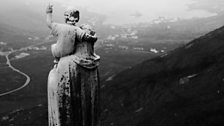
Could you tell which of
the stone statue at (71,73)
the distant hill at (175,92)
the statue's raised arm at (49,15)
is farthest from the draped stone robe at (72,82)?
the distant hill at (175,92)

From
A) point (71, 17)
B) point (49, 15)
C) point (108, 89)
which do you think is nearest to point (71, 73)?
point (71, 17)

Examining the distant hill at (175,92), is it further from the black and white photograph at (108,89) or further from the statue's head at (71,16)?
the statue's head at (71,16)

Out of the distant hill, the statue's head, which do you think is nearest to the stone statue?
the statue's head

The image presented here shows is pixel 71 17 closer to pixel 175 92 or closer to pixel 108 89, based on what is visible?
pixel 175 92

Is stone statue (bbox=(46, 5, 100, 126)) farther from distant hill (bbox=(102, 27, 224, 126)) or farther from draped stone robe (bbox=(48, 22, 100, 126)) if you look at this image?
distant hill (bbox=(102, 27, 224, 126))

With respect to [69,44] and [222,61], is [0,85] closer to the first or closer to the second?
[222,61]
